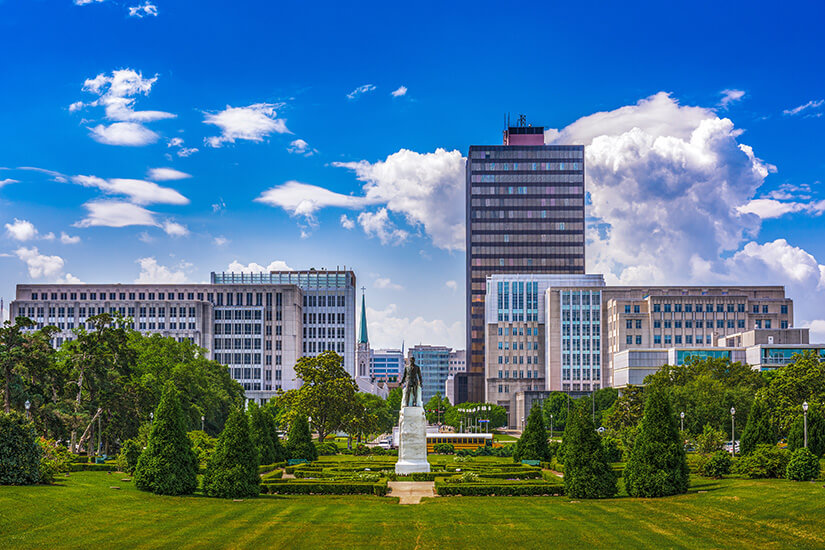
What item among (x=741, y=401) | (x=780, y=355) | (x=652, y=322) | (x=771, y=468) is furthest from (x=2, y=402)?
(x=652, y=322)

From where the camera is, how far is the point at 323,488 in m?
49.6

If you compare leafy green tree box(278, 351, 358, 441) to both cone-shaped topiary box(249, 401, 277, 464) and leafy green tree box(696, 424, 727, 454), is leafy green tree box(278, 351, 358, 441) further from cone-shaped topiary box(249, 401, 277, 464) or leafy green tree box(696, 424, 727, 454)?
leafy green tree box(696, 424, 727, 454)

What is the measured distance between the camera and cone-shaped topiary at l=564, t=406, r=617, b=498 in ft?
148

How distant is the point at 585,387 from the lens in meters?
171

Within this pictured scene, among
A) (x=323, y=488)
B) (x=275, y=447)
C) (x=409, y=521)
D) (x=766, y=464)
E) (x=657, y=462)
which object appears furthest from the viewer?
(x=275, y=447)

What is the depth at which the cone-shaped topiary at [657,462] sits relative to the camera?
43.3 metres

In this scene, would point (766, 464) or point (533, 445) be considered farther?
point (533, 445)

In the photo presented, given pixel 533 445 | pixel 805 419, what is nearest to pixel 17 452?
pixel 805 419

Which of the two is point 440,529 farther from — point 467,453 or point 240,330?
point 240,330

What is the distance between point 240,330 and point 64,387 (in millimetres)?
119401

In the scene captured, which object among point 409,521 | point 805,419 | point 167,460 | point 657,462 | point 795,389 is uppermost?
point 795,389

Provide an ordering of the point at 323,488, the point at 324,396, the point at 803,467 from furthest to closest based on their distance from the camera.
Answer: the point at 324,396
the point at 323,488
the point at 803,467

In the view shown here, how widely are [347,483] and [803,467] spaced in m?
25.6

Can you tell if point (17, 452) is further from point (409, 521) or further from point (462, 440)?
point (462, 440)
